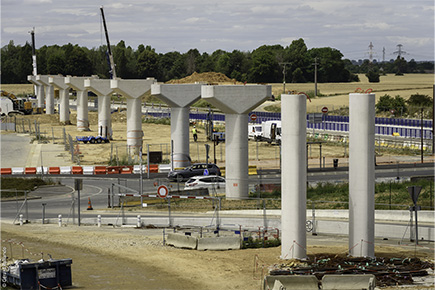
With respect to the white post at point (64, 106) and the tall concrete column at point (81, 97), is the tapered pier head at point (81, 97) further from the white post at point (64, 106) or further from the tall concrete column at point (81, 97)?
the white post at point (64, 106)

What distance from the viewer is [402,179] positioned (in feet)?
172

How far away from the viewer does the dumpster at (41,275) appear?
2486cm

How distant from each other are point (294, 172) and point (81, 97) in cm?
7333

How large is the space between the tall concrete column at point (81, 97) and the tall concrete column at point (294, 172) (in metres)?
71.7

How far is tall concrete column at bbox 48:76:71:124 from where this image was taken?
360 feet

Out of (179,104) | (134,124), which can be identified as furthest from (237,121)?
(134,124)

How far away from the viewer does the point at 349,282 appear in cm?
2423

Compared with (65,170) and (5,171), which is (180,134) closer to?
(65,170)

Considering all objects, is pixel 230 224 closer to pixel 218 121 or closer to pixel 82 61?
pixel 218 121

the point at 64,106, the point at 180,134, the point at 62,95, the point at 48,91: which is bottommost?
the point at 180,134

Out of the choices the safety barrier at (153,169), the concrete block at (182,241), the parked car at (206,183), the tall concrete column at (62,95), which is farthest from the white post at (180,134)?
the tall concrete column at (62,95)

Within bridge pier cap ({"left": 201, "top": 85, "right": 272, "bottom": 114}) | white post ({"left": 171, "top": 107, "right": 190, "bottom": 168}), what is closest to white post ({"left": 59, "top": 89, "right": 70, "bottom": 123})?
white post ({"left": 171, "top": 107, "right": 190, "bottom": 168})

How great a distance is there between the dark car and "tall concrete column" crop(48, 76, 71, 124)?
183ft

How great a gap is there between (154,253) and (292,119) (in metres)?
8.35
